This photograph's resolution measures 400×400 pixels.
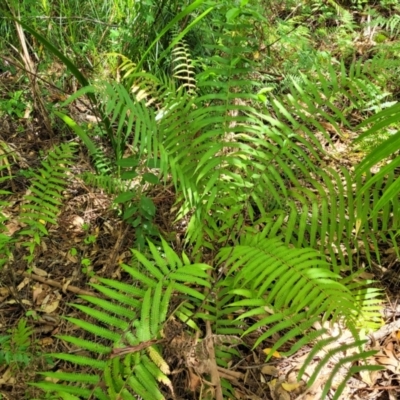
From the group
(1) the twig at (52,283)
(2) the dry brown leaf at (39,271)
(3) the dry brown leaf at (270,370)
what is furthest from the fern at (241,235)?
(2) the dry brown leaf at (39,271)

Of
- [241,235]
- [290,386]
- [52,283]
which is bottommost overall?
[290,386]

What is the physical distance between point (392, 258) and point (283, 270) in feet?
2.67

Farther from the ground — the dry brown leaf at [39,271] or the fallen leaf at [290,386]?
the dry brown leaf at [39,271]

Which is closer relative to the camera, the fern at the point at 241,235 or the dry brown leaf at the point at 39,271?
the fern at the point at 241,235

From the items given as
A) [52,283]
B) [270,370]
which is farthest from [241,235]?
[52,283]

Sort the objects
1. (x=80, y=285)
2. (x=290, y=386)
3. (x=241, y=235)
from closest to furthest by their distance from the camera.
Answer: (x=290, y=386) < (x=241, y=235) < (x=80, y=285)

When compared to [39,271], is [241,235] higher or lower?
higher

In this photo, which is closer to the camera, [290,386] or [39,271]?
[290,386]

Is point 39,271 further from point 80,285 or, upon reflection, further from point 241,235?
point 241,235

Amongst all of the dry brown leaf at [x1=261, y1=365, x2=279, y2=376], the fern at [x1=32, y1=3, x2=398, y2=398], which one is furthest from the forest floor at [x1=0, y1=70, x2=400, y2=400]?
the fern at [x1=32, y1=3, x2=398, y2=398]

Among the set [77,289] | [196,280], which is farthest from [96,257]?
[196,280]

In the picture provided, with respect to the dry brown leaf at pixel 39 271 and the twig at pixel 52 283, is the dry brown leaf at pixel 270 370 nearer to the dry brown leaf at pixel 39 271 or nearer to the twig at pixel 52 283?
the twig at pixel 52 283

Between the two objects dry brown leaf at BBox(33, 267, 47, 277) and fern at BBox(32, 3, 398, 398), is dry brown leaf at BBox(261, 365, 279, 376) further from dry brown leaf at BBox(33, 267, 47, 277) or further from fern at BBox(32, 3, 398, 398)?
dry brown leaf at BBox(33, 267, 47, 277)

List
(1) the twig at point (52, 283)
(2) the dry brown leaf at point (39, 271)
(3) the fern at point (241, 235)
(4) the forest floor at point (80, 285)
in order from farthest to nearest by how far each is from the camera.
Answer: (2) the dry brown leaf at point (39, 271)
(1) the twig at point (52, 283)
(4) the forest floor at point (80, 285)
(3) the fern at point (241, 235)
